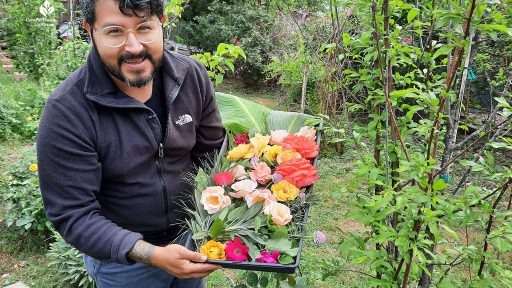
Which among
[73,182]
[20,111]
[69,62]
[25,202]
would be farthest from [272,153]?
[20,111]

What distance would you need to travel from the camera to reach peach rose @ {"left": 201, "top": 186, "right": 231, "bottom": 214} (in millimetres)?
1722

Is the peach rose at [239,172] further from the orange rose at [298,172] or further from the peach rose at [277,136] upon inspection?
the peach rose at [277,136]

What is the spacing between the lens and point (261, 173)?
1.87m

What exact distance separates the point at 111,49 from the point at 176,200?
2.20 ft

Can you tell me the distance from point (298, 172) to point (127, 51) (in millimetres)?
791

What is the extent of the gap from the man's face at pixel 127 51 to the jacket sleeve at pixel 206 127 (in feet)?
1.13

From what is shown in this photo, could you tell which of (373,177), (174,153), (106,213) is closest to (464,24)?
(373,177)

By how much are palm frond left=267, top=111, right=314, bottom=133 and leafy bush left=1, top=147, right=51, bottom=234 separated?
224cm

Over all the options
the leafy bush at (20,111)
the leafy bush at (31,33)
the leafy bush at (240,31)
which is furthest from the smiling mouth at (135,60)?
the leafy bush at (240,31)

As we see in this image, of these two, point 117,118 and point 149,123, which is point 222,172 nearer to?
point 149,123

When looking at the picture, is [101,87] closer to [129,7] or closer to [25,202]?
[129,7]

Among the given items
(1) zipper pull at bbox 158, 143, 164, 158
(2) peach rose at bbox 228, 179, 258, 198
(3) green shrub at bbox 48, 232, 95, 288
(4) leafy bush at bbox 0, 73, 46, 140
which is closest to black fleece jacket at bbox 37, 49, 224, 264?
(1) zipper pull at bbox 158, 143, 164, 158

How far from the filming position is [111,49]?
1.60 meters

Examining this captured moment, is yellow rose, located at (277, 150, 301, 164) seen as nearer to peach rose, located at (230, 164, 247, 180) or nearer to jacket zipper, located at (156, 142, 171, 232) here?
peach rose, located at (230, 164, 247, 180)
